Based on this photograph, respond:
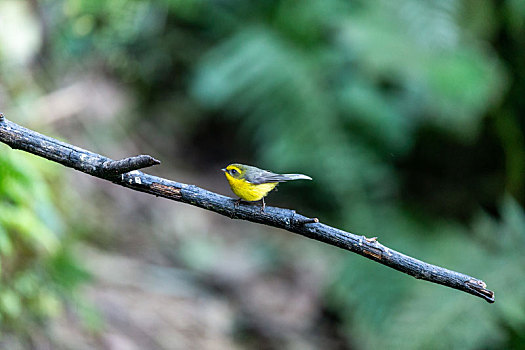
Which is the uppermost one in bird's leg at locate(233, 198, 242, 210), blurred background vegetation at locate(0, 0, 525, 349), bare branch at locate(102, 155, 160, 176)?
blurred background vegetation at locate(0, 0, 525, 349)

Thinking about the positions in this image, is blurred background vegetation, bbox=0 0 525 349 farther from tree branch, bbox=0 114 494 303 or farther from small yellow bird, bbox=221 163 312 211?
tree branch, bbox=0 114 494 303

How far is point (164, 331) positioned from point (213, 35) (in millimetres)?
2939

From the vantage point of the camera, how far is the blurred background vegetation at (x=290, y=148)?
3.20 m

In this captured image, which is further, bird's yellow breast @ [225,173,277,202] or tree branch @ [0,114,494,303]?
bird's yellow breast @ [225,173,277,202]

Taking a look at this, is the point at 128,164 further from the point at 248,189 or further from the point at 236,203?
the point at 248,189

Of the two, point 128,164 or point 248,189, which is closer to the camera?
point 128,164

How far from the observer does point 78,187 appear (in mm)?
3510

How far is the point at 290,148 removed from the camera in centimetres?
397

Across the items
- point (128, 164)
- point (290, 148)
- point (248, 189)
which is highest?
point (290, 148)

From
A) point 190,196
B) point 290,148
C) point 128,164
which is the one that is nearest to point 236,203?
point 190,196

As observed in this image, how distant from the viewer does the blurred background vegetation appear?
320 centimetres

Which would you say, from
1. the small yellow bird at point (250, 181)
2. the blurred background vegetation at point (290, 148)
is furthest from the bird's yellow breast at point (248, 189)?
the blurred background vegetation at point (290, 148)

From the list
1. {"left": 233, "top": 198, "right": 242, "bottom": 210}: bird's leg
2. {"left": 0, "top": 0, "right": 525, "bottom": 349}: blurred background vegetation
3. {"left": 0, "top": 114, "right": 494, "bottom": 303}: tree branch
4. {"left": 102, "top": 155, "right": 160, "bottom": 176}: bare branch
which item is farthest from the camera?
{"left": 0, "top": 0, "right": 525, "bottom": 349}: blurred background vegetation

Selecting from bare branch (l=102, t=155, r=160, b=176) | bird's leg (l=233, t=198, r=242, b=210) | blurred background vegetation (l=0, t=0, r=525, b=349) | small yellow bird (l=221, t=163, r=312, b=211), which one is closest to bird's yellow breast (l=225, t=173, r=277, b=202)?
small yellow bird (l=221, t=163, r=312, b=211)
